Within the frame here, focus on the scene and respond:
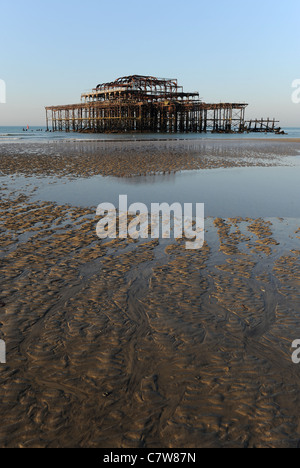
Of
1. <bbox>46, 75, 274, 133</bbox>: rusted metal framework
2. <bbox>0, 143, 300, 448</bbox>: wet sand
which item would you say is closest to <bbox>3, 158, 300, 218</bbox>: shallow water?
<bbox>0, 143, 300, 448</bbox>: wet sand

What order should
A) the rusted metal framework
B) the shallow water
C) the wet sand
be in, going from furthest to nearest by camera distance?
1. the rusted metal framework
2. the shallow water
3. the wet sand

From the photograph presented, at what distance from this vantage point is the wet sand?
294cm

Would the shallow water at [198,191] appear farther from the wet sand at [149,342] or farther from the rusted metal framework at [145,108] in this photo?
the rusted metal framework at [145,108]

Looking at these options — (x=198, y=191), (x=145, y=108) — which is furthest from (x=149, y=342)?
(x=145, y=108)

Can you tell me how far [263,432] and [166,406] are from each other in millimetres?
853

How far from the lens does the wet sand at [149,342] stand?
294 centimetres

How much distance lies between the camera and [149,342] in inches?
164

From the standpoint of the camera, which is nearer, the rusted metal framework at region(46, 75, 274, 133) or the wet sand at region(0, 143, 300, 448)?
the wet sand at region(0, 143, 300, 448)

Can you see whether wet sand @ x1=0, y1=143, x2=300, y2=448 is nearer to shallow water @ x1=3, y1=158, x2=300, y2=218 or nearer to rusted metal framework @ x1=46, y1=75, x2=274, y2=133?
shallow water @ x1=3, y1=158, x2=300, y2=218

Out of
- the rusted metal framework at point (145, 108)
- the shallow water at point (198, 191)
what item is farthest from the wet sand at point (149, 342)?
the rusted metal framework at point (145, 108)

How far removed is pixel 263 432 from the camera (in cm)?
289

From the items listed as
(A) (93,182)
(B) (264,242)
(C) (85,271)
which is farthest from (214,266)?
(A) (93,182)

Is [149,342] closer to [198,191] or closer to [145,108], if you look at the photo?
[198,191]
